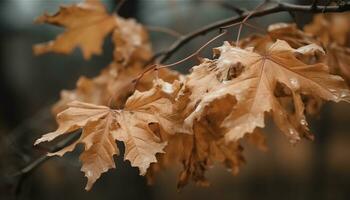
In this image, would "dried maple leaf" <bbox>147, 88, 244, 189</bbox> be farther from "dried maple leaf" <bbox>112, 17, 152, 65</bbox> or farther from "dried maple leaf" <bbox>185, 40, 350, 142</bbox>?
"dried maple leaf" <bbox>112, 17, 152, 65</bbox>

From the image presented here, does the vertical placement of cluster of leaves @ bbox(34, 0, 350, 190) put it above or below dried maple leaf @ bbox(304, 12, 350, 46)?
above

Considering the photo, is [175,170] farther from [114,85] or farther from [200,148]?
[200,148]

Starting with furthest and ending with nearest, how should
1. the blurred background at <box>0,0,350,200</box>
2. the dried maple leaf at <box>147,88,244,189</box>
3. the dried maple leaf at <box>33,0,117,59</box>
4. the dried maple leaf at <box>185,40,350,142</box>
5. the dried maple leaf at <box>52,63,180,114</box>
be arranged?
the blurred background at <box>0,0,350,200</box>, the dried maple leaf at <box>33,0,117,59</box>, the dried maple leaf at <box>52,63,180,114</box>, the dried maple leaf at <box>147,88,244,189</box>, the dried maple leaf at <box>185,40,350,142</box>

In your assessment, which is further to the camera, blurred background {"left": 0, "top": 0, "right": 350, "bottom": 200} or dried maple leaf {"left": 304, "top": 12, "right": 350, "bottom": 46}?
blurred background {"left": 0, "top": 0, "right": 350, "bottom": 200}

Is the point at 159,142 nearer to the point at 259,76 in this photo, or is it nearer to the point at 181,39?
the point at 259,76

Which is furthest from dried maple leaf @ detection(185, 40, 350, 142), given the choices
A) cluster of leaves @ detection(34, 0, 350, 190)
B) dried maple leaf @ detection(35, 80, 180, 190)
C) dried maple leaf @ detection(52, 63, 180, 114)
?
dried maple leaf @ detection(52, 63, 180, 114)

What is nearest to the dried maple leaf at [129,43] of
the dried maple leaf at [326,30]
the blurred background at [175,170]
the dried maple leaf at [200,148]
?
the dried maple leaf at [200,148]

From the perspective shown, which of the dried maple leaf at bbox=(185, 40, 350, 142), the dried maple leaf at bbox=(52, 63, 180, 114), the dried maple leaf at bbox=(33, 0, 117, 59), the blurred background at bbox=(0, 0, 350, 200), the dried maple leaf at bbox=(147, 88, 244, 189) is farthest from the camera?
the blurred background at bbox=(0, 0, 350, 200)
